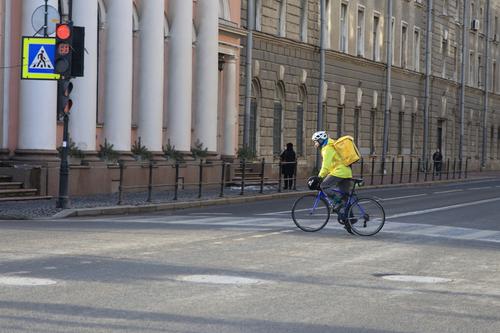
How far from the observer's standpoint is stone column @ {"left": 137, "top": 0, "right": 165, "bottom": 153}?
32906mm

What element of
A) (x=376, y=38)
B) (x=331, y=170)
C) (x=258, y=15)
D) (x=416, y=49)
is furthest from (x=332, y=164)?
(x=416, y=49)

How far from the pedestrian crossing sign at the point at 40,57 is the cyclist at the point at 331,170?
26.5 feet

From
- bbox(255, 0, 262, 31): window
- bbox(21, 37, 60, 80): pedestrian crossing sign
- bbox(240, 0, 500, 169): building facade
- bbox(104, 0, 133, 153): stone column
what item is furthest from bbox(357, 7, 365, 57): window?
bbox(21, 37, 60, 80): pedestrian crossing sign

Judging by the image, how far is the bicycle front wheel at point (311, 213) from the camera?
1844cm

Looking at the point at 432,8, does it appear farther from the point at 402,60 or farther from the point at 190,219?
the point at 190,219

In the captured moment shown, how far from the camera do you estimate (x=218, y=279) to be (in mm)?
11602

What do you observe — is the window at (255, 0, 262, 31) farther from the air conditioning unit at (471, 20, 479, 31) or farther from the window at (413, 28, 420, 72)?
the air conditioning unit at (471, 20, 479, 31)

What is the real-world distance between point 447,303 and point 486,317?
32.9 inches

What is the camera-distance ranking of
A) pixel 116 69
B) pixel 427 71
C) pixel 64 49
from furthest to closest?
pixel 427 71, pixel 116 69, pixel 64 49

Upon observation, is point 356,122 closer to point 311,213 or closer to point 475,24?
point 475,24

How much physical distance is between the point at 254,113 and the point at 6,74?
14.8 meters

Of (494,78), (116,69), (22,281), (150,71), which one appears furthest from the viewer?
(494,78)

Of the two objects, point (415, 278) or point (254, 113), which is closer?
point (415, 278)

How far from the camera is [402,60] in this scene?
57.4 m
